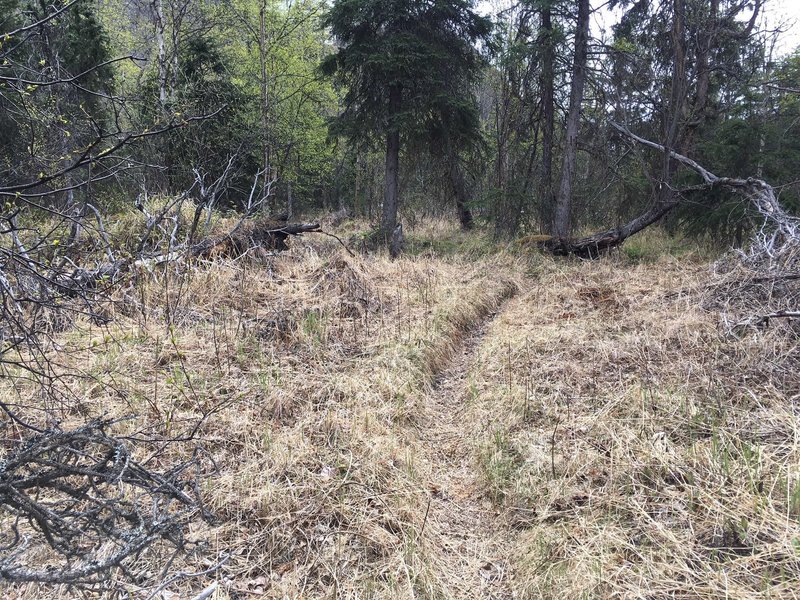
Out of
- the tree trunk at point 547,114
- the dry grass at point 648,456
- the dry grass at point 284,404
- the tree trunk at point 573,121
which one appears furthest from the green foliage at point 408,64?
the dry grass at point 648,456

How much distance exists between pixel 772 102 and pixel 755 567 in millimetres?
11246

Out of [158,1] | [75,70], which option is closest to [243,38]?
[158,1]

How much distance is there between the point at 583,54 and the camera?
9.09 meters

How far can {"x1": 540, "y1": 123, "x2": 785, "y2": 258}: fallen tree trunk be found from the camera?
6.77m

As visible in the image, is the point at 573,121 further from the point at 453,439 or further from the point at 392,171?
the point at 453,439

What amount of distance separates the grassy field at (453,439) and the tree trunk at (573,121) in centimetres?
463

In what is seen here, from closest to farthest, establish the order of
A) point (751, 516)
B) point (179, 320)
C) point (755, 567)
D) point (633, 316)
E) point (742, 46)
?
point (755, 567)
point (751, 516)
point (179, 320)
point (633, 316)
point (742, 46)

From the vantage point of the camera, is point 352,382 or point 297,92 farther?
point 297,92

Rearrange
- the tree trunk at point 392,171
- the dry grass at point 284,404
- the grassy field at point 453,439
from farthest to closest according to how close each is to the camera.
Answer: the tree trunk at point 392,171 → the dry grass at point 284,404 → the grassy field at point 453,439

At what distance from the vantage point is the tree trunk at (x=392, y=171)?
1029cm

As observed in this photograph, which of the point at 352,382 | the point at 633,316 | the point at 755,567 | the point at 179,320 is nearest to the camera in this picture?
the point at 755,567

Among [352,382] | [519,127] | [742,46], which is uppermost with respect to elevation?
[742,46]

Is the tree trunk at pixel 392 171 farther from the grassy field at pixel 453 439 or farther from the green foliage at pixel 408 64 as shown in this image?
the grassy field at pixel 453 439

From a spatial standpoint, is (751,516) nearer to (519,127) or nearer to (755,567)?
(755,567)
